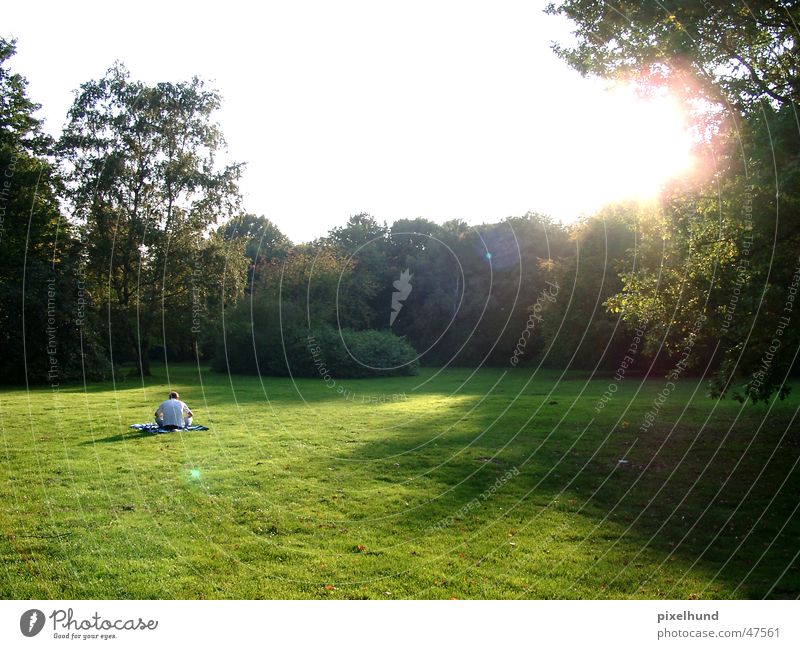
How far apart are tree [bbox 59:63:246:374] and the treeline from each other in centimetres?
13

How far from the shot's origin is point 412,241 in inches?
2724

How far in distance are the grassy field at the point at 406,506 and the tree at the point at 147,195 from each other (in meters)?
17.3

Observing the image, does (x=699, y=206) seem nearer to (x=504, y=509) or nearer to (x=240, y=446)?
(x=504, y=509)

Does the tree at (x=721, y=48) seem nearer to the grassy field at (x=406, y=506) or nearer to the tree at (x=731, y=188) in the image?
the tree at (x=731, y=188)

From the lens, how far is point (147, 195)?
40250 millimetres

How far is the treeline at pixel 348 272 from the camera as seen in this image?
14.9 metres

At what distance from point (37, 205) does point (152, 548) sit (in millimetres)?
32950

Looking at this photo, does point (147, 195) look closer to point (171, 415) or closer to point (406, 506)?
point (171, 415)

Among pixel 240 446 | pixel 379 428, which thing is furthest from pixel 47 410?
pixel 379 428

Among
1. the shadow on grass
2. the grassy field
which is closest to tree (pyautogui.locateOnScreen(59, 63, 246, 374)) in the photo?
the grassy field

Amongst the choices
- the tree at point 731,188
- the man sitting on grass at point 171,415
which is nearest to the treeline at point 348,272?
the tree at point 731,188

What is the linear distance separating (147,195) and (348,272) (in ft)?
Result: 66.8

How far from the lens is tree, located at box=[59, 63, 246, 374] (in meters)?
39.3

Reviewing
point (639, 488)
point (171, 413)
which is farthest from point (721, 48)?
point (171, 413)
